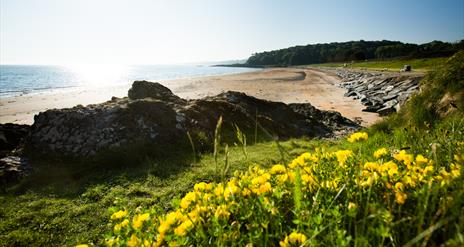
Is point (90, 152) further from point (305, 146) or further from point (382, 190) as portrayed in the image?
point (382, 190)

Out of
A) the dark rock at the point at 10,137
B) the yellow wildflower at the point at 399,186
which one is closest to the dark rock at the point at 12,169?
the dark rock at the point at 10,137

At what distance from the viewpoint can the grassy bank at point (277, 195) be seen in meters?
2.07

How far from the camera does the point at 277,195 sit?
2.52m

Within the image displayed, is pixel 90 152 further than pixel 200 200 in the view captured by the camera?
Yes

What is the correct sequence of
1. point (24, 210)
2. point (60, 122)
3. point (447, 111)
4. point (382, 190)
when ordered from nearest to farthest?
point (382, 190) < point (24, 210) < point (447, 111) < point (60, 122)

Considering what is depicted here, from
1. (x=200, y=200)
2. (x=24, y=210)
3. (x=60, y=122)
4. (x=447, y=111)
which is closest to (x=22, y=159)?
(x=60, y=122)

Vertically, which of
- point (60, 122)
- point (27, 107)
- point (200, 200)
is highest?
point (200, 200)

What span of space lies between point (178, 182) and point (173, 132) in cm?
374

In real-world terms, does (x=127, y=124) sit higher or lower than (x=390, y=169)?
lower

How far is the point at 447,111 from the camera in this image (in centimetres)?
834

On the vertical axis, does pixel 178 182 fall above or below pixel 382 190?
below

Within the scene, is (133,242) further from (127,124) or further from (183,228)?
(127,124)

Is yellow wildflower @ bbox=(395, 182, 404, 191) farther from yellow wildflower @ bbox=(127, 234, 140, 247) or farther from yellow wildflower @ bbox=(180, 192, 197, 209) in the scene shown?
yellow wildflower @ bbox=(127, 234, 140, 247)

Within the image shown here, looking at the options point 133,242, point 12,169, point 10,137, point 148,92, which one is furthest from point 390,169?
point 148,92
